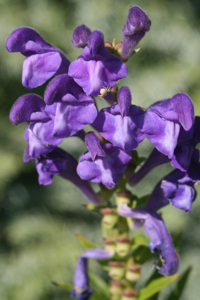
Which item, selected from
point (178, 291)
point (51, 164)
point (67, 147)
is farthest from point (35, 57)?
point (67, 147)

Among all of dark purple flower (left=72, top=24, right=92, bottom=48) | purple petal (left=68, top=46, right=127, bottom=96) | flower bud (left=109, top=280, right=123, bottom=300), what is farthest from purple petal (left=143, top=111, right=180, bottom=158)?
flower bud (left=109, top=280, right=123, bottom=300)

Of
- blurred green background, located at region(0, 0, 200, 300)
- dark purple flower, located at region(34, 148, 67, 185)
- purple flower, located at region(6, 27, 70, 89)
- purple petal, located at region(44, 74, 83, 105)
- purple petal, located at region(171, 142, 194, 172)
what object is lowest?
blurred green background, located at region(0, 0, 200, 300)

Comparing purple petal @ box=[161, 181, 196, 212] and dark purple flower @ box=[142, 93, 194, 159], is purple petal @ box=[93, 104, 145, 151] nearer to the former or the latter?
dark purple flower @ box=[142, 93, 194, 159]

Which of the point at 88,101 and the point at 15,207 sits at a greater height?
the point at 88,101

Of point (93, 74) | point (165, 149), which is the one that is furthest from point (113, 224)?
point (93, 74)

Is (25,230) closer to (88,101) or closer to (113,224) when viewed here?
(113,224)

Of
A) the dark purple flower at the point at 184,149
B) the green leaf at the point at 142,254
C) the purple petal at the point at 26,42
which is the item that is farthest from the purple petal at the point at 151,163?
the purple petal at the point at 26,42

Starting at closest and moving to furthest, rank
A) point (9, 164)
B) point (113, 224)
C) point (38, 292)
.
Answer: point (113, 224) → point (38, 292) → point (9, 164)

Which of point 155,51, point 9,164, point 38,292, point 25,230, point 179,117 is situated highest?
point 179,117

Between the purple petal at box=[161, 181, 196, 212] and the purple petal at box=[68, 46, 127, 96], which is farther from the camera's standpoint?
the purple petal at box=[161, 181, 196, 212]
